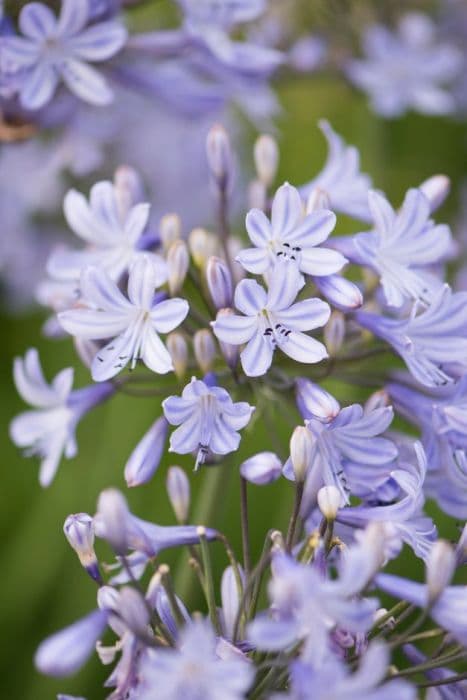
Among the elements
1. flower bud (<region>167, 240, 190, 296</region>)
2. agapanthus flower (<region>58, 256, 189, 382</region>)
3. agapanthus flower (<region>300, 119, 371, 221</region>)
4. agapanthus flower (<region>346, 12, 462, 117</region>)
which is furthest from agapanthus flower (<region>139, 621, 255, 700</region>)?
agapanthus flower (<region>346, 12, 462, 117</region>)

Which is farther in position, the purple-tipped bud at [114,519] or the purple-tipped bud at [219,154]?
the purple-tipped bud at [219,154]

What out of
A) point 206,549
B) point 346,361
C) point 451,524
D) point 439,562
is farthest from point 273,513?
point 439,562

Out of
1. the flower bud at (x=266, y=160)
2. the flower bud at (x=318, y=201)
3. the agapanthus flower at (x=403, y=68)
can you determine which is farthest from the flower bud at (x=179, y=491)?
the agapanthus flower at (x=403, y=68)

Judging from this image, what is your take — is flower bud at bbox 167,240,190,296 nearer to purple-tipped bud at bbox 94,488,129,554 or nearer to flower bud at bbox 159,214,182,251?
flower bud at bbox 159,214,182,251

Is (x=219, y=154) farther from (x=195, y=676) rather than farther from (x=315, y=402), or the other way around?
(x=195, y=676)

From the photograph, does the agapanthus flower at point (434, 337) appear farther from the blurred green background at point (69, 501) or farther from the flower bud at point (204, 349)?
the blurred green background at point (69, 501)
